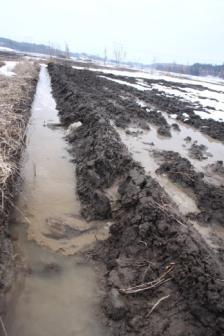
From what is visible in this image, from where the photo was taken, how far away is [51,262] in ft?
16.7

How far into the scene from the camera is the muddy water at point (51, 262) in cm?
405

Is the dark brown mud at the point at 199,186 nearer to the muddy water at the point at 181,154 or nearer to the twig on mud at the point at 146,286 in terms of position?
the muddy water at the point at 181,154

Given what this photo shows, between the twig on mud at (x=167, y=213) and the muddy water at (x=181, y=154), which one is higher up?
the twig on mud at (x=167, y=213)

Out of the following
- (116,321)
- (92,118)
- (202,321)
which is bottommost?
(116,321)

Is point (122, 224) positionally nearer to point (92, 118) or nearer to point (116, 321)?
point (116, 321)

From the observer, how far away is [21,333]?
12.6 ft

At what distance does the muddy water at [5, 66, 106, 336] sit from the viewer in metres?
4.05

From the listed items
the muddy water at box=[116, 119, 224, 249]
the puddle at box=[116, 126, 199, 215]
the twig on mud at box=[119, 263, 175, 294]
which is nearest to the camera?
the twig on mud at box=[119, 263, 175, 294]

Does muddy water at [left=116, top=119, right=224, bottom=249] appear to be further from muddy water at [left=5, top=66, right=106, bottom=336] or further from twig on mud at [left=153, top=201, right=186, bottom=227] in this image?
muddy water at [left=5, top=66, right=106, bottom=336]

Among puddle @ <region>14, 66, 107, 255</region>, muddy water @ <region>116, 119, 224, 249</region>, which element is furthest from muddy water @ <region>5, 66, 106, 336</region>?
muddy water @ <region>116, 119, 224, 249</region>

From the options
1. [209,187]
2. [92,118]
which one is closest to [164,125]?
[92,118]

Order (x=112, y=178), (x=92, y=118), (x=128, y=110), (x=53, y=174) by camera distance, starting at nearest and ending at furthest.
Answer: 1. (x=112, y=178)
2. (x=53, y=174)
3. (x=92, y=118)
4. (x=128, y=110)

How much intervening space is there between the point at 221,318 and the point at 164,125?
11.4m

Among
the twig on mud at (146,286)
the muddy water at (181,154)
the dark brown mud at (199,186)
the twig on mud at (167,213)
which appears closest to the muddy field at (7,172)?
the twig on mud at (146,286)
